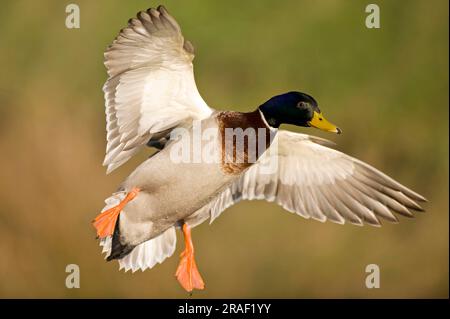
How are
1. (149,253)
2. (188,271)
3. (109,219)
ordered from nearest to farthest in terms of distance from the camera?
(109,219)
(188,271)
(149,253)

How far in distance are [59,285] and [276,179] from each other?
5.55 ft

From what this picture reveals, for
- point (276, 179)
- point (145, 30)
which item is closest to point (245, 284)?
point (276, 179)

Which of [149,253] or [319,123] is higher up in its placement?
[319,123]

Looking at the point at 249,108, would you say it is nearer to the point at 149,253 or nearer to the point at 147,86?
the point at 149,253

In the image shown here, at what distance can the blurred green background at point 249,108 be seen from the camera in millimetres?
6867

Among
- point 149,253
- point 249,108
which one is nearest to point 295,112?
point 149,253

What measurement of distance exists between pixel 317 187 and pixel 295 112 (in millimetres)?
824

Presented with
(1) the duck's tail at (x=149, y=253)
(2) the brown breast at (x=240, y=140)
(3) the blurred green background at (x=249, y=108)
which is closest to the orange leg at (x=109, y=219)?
(2) the brown breast at (x=240, y=140)

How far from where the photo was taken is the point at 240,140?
512 centimetres

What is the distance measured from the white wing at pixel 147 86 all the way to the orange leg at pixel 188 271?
1.93ft

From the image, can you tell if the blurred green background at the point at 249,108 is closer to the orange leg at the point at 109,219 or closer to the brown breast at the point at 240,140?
the orange leg at the point at 109,219

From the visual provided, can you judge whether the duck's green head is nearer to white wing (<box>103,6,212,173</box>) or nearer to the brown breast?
the brown breast

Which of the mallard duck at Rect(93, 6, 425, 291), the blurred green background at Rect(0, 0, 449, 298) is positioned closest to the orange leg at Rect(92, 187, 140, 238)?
the mallard duck at Rect(93, 6, 425, 291)
